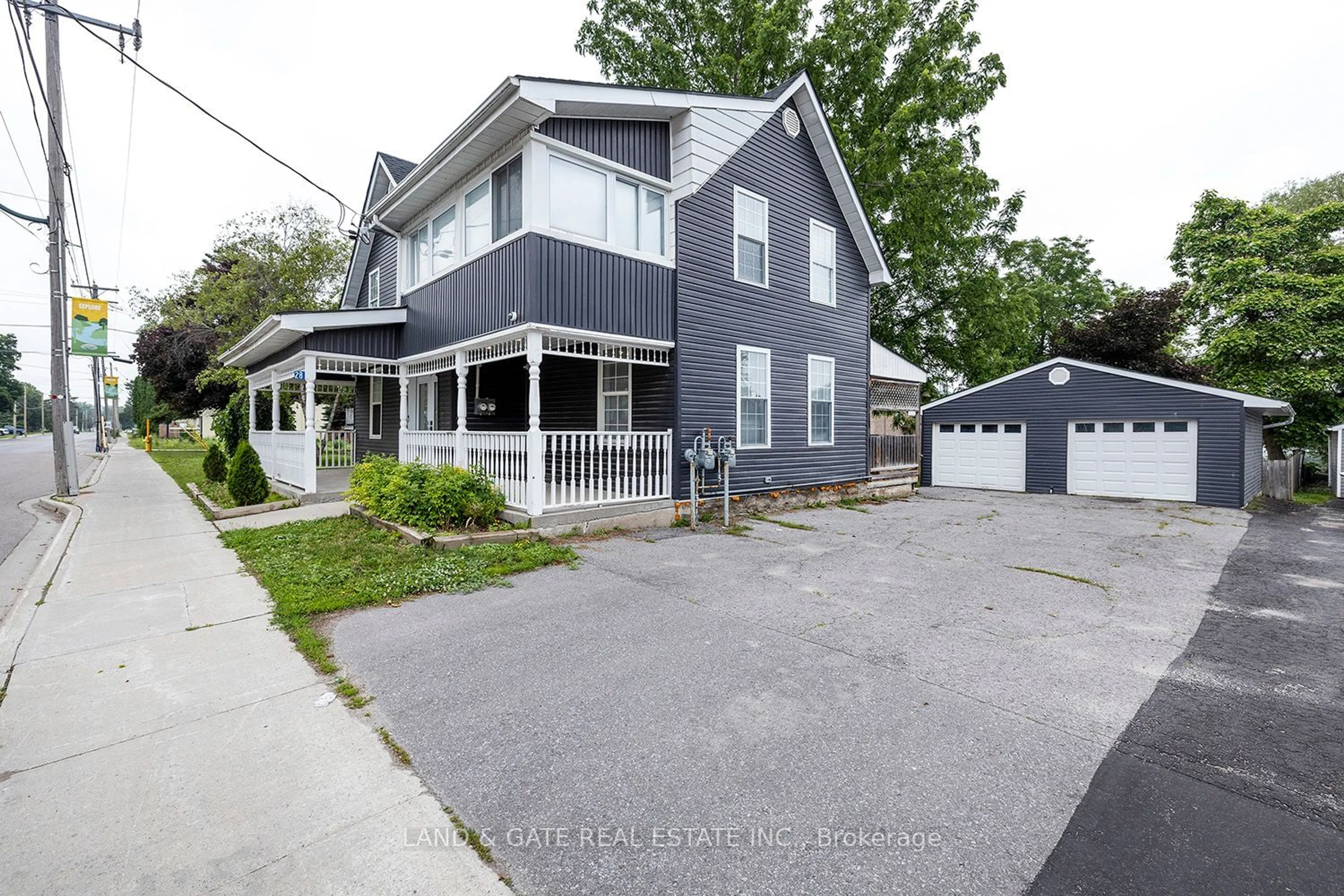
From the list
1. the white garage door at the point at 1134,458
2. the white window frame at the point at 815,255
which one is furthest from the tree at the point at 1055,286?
the white window frame at the point at 815,255

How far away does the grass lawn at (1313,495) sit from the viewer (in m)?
16.0

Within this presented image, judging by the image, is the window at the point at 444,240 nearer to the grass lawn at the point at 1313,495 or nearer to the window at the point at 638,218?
the window at the point at 638,218

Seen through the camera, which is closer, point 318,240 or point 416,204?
point 416,204

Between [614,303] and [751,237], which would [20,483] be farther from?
[751,237]

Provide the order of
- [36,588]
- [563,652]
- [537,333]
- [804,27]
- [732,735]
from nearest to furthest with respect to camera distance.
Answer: [732,735] → [563,652] → [36,588] → [537,333] → [804,27]

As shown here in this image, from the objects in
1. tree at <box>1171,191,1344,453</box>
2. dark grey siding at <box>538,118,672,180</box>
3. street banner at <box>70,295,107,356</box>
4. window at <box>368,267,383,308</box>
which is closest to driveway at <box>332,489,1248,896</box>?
dark grey siding at <box>538,118,672,180</box>

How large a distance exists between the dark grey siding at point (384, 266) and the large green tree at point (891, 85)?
32.4ft

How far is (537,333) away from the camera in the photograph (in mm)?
7660

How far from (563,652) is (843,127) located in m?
20.3

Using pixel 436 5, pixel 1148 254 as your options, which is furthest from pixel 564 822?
pixel 1148 254

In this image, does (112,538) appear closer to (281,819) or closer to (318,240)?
(281,819)

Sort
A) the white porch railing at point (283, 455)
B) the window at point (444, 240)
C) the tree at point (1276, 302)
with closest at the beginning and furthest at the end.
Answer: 1. the window at point (444, 240)
2. the white porch railing at point (283, 455)
3. the tree at point (1276, 302)

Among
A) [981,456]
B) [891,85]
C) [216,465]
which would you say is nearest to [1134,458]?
[981,456]

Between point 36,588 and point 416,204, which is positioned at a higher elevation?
point 416,204
